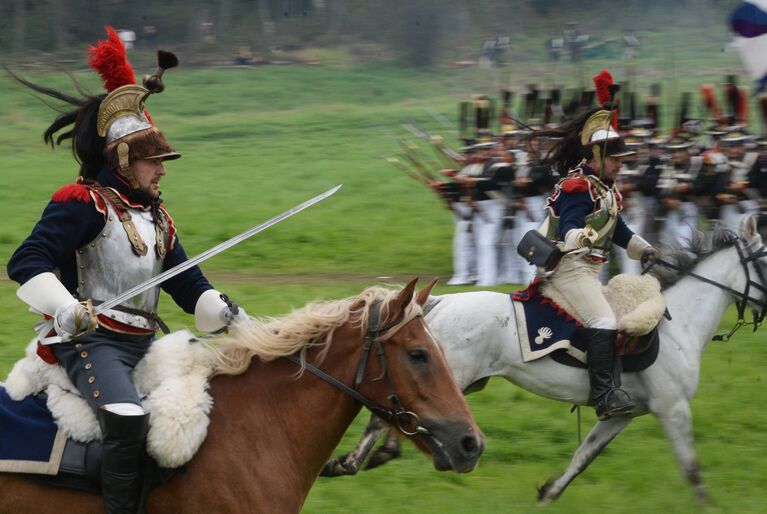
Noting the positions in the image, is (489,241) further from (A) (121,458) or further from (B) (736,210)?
(A) (121,458)

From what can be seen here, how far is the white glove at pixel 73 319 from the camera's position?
407 centimetres

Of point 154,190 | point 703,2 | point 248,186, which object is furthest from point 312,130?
point 154,190

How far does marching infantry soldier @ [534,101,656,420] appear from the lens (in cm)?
696

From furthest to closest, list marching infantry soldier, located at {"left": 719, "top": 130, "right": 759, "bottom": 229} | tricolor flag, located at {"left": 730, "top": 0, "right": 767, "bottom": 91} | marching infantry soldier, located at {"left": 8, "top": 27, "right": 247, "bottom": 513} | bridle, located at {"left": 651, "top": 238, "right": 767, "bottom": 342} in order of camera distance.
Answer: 1. marching infantry soldier, located at {"left": 719, "top": 130, "right": 759, "bottom": 229}
2. tricolor flag, located at {"left": 730, "top": 0, "right": 767, "bottom": 91}
3. bridle, located at {"left": 651, "top": 238, "right": 767, "bottom": 342}
4. marching infantry soldier, located at {"left": 8, "top": 27, "right": 247, "bottom": 513}

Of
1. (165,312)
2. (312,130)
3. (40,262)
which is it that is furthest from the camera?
(312,130)

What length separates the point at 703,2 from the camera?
30984 millimetres

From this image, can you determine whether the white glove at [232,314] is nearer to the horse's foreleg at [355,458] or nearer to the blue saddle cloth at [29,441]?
the blue saddle cloth at [29,441]

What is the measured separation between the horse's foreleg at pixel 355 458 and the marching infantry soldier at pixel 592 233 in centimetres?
140

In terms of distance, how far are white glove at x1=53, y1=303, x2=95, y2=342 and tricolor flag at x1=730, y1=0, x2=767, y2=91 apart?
29.2 feet

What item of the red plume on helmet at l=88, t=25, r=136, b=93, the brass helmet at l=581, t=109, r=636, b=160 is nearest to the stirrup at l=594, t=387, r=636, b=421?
the brass helmet at l=581, t=109, r=636, b=160

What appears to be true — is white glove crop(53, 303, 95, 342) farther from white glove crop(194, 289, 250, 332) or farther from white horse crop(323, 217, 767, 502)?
white horse crop(323, 217, 767, 502)

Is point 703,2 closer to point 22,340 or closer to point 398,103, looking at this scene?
point 398,103

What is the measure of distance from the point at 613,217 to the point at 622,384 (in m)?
1.08

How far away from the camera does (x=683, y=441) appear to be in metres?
7.00
